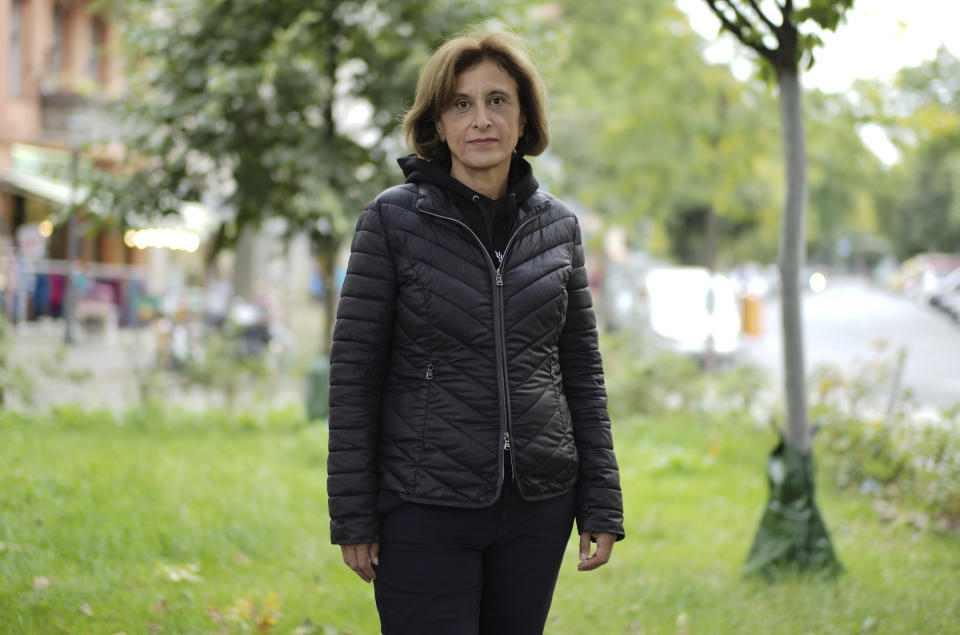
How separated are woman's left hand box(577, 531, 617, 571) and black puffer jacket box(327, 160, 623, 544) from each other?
0.17 metres

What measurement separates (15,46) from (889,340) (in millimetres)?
17829

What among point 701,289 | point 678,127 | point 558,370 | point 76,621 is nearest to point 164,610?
point 76,621

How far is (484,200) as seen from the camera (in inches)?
100

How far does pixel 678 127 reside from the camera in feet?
49.4

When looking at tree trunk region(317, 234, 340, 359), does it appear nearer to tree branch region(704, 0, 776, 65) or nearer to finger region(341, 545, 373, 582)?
tree branch region(704, 0, 776, 65)

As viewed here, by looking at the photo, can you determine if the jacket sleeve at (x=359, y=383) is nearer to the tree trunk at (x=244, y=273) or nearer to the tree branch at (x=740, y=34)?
the tree branch at (x=740, y=34)

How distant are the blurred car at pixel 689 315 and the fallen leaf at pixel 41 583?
13343 mm

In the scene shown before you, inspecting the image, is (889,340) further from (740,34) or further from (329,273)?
(329,273)

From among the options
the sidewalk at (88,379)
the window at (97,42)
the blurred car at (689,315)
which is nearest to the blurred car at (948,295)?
the blurred car at (689,315)

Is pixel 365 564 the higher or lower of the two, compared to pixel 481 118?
lower

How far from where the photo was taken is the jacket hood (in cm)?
253

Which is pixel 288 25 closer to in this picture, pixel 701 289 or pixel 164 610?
pixel 164 610

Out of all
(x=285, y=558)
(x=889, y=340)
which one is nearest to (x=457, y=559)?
(x=285, y=558)

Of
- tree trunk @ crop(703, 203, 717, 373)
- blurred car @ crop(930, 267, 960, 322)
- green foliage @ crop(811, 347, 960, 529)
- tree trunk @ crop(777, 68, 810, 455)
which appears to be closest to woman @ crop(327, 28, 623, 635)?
tree trunk @ crop(777, 68, 810, 455)
